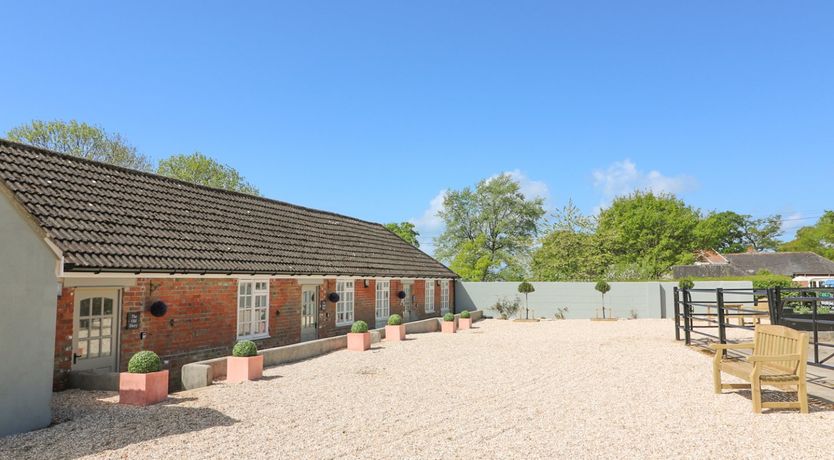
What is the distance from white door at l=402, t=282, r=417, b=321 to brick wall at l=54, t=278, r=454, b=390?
8251 millimetres

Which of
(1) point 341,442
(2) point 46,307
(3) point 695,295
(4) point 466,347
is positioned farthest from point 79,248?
(3) point 695,295

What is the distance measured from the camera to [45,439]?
628 centimetres

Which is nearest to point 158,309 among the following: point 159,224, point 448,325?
point 159,224

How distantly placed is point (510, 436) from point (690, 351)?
970 cm

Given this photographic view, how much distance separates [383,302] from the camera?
21312 millimetres

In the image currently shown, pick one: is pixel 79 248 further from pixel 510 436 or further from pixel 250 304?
pixel 510 436

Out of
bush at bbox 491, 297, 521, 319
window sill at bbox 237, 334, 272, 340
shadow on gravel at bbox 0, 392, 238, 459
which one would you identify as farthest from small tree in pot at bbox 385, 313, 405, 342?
bush at bbox 491, 297, 521, 319

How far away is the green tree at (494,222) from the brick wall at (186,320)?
36.4 metres

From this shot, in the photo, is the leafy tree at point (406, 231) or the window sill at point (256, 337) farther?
the leafy tree at point (406, 231)

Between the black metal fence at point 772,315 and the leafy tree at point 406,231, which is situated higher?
the leafy tree at point 406,231

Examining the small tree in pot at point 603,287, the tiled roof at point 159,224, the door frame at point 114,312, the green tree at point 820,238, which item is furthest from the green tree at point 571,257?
the green tree at point 820,238

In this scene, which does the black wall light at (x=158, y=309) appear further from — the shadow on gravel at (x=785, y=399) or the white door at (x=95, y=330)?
the shadow on gravel at (x=785, y=399)

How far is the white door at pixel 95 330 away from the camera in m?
9.60

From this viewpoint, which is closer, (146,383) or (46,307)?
(46,307)
